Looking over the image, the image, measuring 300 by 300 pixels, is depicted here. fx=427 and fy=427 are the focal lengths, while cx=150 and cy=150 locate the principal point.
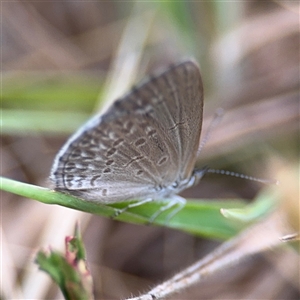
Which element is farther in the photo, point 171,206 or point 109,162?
point 171,206

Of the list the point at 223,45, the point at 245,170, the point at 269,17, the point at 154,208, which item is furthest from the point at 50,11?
the point at 154,208

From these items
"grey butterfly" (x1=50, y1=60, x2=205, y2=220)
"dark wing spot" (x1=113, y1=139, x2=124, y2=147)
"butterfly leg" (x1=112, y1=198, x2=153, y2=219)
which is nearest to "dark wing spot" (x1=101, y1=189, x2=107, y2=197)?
"grey butterfly" (x1=50, y1=60, x2=205, y2=220)

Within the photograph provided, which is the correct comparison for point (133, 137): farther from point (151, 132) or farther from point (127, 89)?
point (127, 89)

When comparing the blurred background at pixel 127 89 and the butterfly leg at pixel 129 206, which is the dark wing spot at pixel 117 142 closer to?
the butterfly leg at pixel 129 206

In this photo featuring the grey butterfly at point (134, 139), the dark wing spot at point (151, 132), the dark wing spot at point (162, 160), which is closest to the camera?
the grey butterfly at point (134, 139)

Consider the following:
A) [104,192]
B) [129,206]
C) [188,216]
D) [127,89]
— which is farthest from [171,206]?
[127,89]

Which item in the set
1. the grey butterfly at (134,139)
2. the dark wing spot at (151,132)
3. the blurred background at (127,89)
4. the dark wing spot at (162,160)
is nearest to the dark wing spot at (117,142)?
the grey butterfly at (134,139)

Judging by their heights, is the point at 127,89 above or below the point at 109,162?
above
